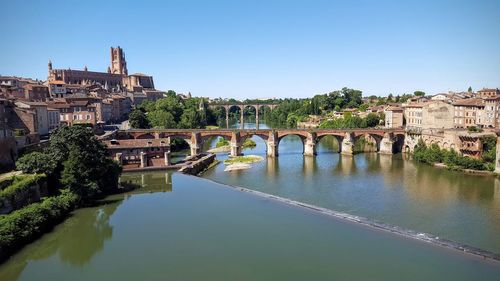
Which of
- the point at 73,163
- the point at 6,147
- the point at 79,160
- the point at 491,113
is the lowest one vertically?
the point at 73,163

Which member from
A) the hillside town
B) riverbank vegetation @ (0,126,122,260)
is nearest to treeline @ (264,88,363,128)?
the hillside town

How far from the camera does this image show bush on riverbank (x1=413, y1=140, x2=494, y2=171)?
34.8 metres

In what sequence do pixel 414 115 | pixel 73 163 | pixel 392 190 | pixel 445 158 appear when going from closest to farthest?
pixel 73 163, pixel 392 190, pixel 445 158, pixel 414 115

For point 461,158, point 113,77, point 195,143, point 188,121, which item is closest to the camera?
point 461,158

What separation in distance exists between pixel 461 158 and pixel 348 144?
1332cm

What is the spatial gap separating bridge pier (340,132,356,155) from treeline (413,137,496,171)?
830 centimetres

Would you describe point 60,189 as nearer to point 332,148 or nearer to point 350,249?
point 350,249

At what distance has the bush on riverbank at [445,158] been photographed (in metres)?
34.8

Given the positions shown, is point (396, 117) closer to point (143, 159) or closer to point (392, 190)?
point (392, 190)

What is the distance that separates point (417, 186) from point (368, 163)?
11.1 m

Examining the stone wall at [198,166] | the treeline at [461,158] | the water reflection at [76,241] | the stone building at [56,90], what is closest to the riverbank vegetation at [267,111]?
the stone building at [56,90]

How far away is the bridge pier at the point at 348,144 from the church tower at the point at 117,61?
73.9 m

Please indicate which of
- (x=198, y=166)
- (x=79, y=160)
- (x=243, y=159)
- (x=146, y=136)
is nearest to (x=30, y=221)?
(x=79, y=160)

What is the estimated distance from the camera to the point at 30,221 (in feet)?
63.1
